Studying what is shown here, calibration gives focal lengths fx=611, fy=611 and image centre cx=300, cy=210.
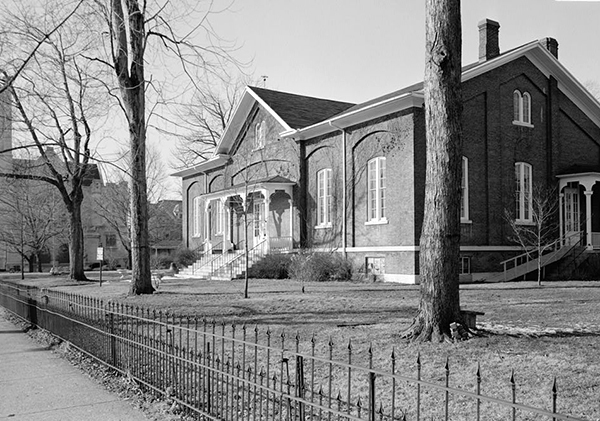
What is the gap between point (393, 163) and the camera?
23.0m

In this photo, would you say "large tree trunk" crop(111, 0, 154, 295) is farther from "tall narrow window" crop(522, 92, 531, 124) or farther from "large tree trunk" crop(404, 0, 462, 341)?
"tall narrow window" crop(522, 92, 531, 124)

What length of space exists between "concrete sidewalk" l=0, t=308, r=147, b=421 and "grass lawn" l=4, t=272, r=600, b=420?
302cm

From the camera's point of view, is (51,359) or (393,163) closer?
(51,359)

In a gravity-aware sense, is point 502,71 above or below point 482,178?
above

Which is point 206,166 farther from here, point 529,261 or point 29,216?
point 529,261

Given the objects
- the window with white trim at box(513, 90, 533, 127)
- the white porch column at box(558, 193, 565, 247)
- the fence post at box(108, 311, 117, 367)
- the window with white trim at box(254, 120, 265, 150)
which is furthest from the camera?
the window with white trim at box(254, 120, 265, 150)

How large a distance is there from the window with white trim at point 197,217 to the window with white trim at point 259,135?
8.62 m

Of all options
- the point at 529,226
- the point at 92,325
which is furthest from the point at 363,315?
the point at 529,226

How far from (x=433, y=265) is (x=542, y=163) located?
1992 centimetres

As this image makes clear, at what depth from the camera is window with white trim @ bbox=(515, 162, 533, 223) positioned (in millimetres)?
25203

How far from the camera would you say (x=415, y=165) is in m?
22.0

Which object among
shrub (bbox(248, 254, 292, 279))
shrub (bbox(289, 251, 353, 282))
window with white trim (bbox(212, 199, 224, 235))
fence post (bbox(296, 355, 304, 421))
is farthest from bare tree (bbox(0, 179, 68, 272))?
fence post (bbox(296, 355, 304, 421))

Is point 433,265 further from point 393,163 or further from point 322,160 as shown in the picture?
point 322,160

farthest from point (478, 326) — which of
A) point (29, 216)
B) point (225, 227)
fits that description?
point (29, 216)
